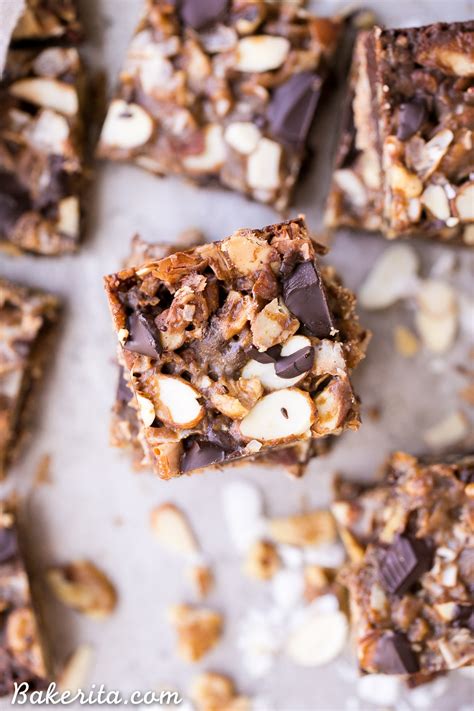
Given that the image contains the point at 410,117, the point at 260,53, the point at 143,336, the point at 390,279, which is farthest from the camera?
the point at 390,279

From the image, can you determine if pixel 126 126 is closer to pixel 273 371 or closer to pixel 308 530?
pixel 273 371

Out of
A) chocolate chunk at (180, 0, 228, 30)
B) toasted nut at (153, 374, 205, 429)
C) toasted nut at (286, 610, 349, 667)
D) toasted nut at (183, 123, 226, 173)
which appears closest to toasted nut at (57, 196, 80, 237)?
toasted nut at (183, 123, 226, 173)

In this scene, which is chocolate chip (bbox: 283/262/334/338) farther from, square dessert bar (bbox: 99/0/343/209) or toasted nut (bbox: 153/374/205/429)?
square dessert bar (bbox: 99/0/343/209)

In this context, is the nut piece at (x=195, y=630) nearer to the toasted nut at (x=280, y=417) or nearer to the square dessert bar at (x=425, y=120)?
the toasted nut at (x=280, y=417)

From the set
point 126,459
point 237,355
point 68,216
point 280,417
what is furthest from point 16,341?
point 280,417

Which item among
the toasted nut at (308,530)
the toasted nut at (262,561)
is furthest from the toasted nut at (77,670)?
the toasted nut at (308,530)

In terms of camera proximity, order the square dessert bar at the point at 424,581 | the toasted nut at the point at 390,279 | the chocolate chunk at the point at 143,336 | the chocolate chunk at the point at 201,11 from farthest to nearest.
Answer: the toasted nut at the point at 390,279
the chocolate chunk at the point at 201,11
the square dessert bar at the point at 424,581
the chocolate chunk at the point at 143,336
